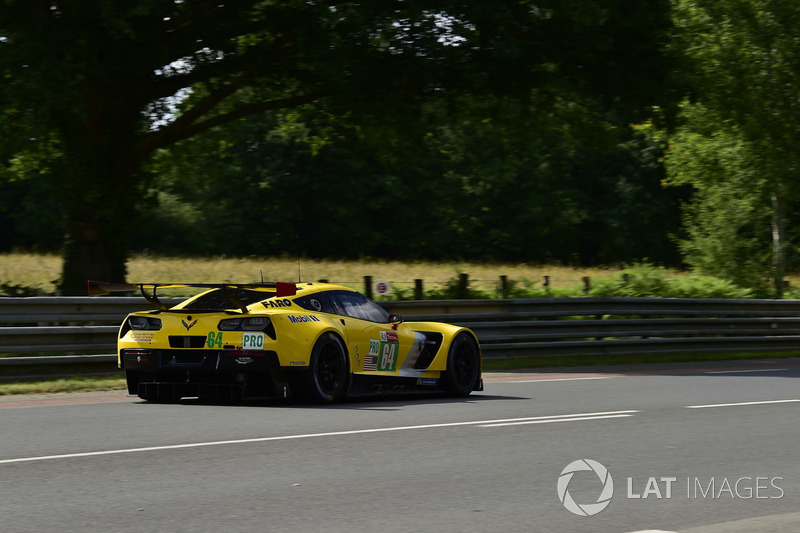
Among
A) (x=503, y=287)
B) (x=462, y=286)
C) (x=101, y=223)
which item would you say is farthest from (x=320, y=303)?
(x=503, y=287)

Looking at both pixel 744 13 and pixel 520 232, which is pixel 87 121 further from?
pixel 520 232

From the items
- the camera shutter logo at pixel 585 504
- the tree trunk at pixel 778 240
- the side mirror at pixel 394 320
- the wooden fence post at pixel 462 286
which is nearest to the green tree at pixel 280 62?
the wooden fence post at pixel 462 286

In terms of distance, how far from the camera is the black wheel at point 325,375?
10.8 m

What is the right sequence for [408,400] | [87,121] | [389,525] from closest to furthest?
[389,525], [408,400], [87,121]

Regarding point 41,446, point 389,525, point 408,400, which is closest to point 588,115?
point 408,400

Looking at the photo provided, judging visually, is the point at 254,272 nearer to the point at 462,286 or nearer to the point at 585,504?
the point at 462,286

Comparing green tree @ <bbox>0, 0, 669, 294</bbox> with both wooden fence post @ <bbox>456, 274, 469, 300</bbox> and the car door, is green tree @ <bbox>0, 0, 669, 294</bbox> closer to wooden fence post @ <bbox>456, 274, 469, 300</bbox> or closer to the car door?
wooden fence post @ <bbox>456, 274, 469, 300</bbox>

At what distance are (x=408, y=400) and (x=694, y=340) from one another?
997cm

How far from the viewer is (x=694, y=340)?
20828 millimetres

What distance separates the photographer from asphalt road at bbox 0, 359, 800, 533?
6051 millimetres

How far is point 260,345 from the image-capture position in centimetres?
1058

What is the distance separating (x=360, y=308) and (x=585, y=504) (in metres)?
5.74

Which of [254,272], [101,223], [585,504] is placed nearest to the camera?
[585,504]

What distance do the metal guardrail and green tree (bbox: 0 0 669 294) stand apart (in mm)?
3743
